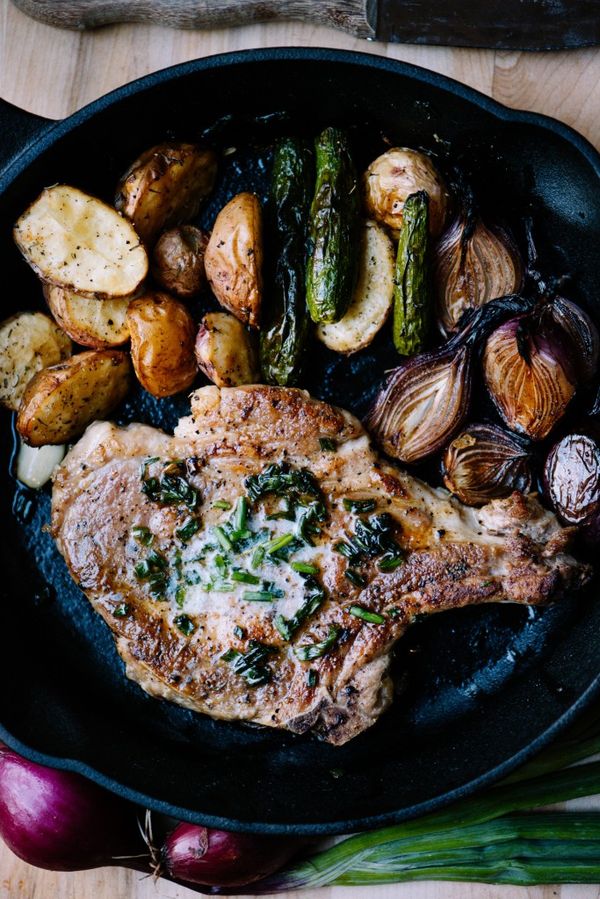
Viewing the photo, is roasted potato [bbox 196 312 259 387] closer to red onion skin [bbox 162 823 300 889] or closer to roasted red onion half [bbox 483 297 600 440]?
roasted red onion half [bbox 483 297 600 440]

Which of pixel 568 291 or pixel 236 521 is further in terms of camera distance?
pixel 568 291

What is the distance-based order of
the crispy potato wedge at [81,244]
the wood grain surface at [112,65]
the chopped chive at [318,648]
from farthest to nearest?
the wood grain surface at [112,65]
the crispy potato wedge at [81,244]
the chopped chive at [318,648]

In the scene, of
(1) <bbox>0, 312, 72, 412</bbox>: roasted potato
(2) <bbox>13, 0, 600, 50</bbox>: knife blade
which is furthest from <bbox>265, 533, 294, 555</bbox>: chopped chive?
(2) <bbox>13, 0, 600, 50</bbox>: knife blade

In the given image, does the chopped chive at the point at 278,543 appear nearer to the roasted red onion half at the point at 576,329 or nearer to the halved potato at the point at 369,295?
the halved potato at the point at 369,295

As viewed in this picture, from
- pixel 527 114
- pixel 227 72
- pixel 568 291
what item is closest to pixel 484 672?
pixel 568 291

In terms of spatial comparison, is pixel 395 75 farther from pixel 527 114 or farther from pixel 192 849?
pixel 192 849

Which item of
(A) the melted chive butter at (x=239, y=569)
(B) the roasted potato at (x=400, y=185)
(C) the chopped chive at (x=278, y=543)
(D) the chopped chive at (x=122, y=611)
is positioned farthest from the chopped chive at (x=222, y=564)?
(B) the roasted potato at (x=400, y=185)

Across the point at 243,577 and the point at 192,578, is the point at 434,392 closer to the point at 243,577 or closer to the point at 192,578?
the point at 243,577
